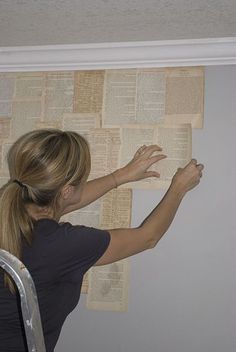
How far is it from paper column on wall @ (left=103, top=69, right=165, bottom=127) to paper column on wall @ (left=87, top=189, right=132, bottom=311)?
263 millimetres

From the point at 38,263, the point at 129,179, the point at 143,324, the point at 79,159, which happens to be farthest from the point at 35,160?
the point at 143,324

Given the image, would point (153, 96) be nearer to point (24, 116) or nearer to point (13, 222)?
point (24, 116)

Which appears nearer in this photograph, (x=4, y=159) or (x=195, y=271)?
(x=195, y=271)

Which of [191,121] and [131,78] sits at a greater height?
[131,78]

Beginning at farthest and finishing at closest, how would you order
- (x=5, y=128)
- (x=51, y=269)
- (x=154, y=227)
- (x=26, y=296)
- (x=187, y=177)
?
(x=5, y=128)
(x=187, y=177)
(x=154, y=227)
(x=51, y=269)
(x=26, y=296)

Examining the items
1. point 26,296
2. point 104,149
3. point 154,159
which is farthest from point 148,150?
point 26,296

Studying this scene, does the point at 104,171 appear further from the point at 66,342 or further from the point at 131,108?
the point at 66,342

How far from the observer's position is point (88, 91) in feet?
4.23

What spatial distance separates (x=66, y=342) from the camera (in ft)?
4.09

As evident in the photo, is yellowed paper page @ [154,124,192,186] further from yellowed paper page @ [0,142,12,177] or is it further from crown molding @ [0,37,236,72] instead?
yellowed paper page @ [0,142,12,177]

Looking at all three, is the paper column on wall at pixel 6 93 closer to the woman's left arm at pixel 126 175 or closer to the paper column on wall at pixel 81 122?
the paper column on wall at pixel 81 122

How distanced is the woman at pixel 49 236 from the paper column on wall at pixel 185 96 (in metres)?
0.43

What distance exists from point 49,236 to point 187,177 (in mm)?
508

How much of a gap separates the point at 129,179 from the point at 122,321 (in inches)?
19.0
